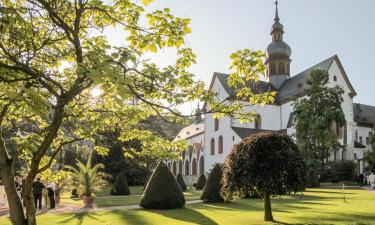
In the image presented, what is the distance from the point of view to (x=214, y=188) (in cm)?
2303

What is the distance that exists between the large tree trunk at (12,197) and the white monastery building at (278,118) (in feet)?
138

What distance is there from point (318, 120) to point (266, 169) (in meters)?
30.0

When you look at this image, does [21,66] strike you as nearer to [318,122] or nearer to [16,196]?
[16,196]

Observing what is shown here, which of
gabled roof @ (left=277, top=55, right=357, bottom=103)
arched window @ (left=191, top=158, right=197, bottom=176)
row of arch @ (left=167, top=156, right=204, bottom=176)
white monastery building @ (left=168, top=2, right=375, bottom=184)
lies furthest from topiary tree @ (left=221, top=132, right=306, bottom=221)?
arched window @ (left=191, top=158, right=197, bottom=176)

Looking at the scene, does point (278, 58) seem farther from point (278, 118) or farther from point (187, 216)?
point (187, 216)

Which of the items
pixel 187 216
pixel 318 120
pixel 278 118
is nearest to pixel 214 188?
pixel 187 216

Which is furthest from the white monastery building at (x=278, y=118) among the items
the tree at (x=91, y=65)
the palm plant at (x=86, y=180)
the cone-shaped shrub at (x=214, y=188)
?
the tree at (x=91, y=65)

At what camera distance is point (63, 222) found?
14992 millimetres

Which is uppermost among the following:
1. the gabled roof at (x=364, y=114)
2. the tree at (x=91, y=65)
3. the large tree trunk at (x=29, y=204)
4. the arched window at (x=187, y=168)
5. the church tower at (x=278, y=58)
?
the church tower at (x=278, y=58)

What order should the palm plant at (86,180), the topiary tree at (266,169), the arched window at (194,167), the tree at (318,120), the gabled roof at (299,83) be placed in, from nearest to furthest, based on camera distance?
the topiary tree at (266,169), the palm plant at (86,180), the tree at (318,120), the gabled roof at (299,83), the arched window at (194,167)

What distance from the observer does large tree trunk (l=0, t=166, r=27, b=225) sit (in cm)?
637

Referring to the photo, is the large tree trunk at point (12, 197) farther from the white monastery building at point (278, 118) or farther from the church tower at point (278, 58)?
the church tower at point (278, 58)

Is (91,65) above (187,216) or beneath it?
above

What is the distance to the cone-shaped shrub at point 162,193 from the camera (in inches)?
755
